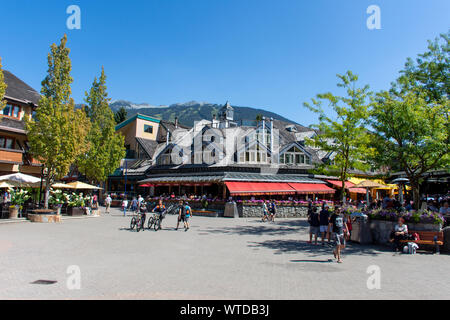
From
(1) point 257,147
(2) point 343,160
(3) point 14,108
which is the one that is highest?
(3) point 14,108

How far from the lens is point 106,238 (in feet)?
47.3

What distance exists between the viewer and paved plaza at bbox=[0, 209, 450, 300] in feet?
21.9

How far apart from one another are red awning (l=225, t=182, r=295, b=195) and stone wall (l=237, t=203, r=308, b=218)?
6.94 feet

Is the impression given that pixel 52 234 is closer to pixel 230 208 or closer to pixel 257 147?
pixel 230 208

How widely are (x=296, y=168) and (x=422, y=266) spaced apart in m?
28.4

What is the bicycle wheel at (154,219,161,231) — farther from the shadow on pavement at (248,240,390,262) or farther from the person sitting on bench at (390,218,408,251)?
the person sitting on bench at (390,218,408,251)

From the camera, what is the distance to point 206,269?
874 cm

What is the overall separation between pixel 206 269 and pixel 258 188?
23.3 metres

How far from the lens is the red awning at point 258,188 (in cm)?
3017

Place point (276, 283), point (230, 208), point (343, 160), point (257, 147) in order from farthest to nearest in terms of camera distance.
Result: point (257, 147)
point (230, 208)
point (343, 160)
point (276, 283)

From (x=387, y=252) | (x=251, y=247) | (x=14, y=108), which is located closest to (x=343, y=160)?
(x=387, y=252)

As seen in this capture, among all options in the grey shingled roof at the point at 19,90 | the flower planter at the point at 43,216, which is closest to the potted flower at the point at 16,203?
the flower planter at the point at 43,216

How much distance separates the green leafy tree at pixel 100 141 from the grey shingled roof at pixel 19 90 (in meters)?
7.73
